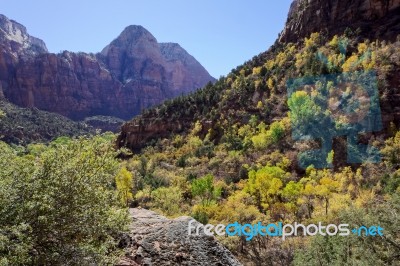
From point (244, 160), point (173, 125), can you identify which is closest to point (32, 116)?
point (173, 125)

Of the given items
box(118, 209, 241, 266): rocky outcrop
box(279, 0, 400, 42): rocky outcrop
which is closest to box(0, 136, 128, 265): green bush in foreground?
box(118, 209, 241, 266): rocky outcrop

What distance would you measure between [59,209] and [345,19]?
91.1 m

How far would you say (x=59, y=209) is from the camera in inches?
366

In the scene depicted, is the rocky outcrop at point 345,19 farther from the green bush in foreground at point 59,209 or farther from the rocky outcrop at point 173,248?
the green bush in foreground at point 59,209

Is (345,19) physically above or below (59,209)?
above

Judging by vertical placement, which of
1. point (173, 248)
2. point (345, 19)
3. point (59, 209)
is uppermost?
point (345, 19)

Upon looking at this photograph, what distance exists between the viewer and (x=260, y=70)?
88562 millimetres

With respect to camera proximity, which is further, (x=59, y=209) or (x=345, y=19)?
(x=345, y=19)

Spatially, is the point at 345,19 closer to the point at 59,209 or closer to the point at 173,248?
the point at 173,248

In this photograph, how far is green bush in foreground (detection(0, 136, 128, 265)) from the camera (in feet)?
28.1

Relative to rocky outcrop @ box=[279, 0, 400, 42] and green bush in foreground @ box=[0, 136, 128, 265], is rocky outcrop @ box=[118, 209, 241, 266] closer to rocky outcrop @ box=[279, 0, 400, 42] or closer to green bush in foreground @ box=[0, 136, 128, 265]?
green bush in foreground @ box=[0, 136, 128, 265]

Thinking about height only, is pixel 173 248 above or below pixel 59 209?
below

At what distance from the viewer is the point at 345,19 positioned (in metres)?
86.6

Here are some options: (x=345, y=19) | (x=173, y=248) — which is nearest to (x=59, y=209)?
(x=173, y=248)
